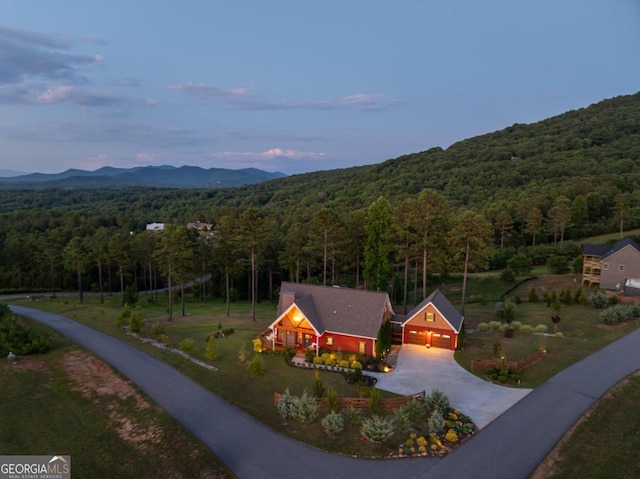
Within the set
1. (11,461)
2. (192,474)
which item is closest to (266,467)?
(192,474)

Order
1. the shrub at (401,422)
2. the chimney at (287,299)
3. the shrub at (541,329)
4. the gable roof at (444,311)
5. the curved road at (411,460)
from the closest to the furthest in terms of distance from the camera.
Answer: the curved road at (411,460) < the shrub at (401,422) < the gable roof at (444,311) < the chimney at (287,299) < the shrub at (541,329)

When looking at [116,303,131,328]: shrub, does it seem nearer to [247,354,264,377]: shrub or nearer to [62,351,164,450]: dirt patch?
[62,351,164,450]: dirt patch

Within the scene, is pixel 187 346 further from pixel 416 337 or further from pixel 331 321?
pixel 416 337

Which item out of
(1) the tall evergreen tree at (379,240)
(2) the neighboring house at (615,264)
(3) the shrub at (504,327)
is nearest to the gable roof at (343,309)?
(3) the shrub at (504,327)

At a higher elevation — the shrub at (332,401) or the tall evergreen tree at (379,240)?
the tall evergreen tree at (379,240)

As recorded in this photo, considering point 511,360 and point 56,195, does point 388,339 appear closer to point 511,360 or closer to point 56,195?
point 511,360

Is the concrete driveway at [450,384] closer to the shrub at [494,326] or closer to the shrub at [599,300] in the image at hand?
the shrub at [494,326]

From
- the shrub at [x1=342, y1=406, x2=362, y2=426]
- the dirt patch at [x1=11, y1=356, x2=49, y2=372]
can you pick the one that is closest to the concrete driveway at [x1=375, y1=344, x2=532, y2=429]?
the shrub at [x1=342, y1=406, x2=362, y2=426]
